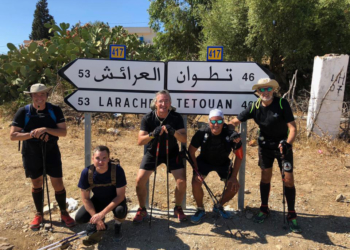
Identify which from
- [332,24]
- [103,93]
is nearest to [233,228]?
[103,93]

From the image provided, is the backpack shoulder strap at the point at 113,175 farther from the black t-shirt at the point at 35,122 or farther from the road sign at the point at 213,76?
the road sign at the point at 213,76

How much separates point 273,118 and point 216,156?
883mm

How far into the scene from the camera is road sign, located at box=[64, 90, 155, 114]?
12.4 ft

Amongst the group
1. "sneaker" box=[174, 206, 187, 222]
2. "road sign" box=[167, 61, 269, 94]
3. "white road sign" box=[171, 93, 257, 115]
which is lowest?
"sneaker" box=[174, 206, 187, 222]

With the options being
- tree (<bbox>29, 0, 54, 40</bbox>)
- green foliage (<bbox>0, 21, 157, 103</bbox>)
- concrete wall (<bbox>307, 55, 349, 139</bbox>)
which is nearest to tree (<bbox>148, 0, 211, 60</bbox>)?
green foliage (<bbox>0, 21, 157, 103</bbox>)

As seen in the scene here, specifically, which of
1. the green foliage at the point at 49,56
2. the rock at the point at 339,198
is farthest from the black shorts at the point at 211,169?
the green foliage at the point at 49,56

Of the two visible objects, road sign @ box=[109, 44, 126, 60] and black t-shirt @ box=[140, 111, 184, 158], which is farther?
road sign @ box=[109, 44, 126, 60]

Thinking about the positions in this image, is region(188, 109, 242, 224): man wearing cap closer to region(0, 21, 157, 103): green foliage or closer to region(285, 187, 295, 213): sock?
region(285, 187, 295, 213): sock

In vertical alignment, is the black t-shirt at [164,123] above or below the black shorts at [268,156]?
above

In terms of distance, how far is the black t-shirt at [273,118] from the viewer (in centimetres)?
336

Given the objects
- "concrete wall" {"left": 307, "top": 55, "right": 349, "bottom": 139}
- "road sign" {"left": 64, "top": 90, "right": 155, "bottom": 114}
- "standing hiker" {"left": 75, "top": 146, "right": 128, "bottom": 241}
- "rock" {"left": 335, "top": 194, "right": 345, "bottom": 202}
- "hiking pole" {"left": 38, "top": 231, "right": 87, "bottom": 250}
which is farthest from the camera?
"concrete wall" {"left": 307, "top": 55, "right": 349, "bottom": 139}

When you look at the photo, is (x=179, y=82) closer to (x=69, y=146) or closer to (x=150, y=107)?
(x=150, y=107)

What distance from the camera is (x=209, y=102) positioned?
12.5 feet

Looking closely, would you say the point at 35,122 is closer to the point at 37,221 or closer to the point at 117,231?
the point at 37,221
